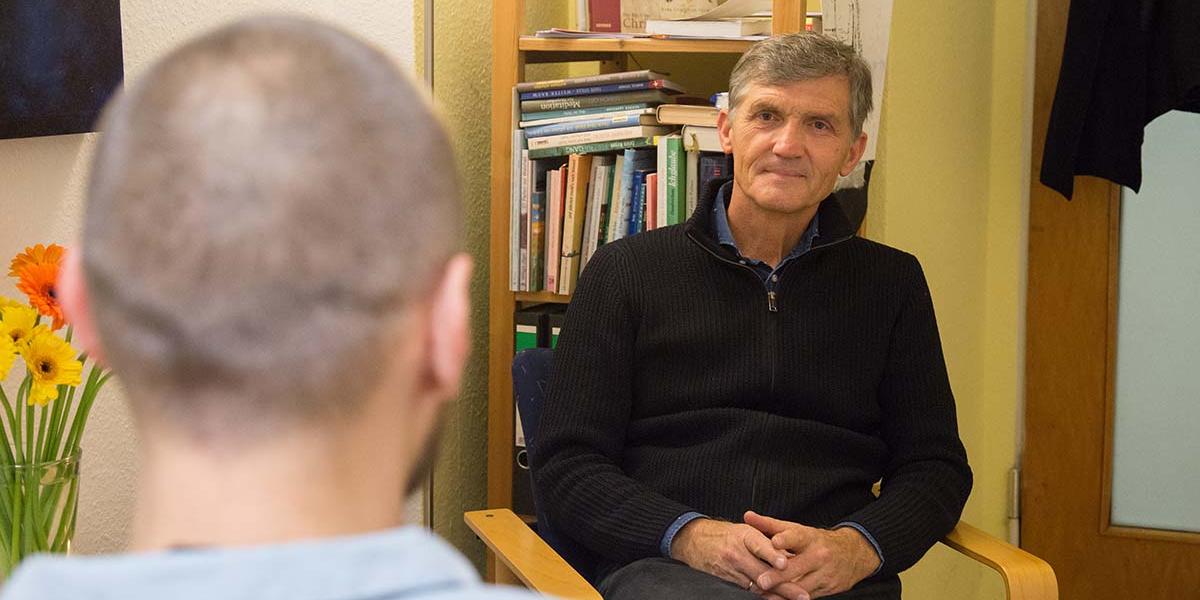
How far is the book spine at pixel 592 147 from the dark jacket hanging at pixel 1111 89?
3.97ft

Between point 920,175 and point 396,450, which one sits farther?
point 920,175

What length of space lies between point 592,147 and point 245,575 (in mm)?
1837

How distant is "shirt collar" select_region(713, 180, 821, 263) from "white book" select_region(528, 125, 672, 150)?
26 cm

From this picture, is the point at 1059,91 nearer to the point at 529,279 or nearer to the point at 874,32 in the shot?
the point at 874,32

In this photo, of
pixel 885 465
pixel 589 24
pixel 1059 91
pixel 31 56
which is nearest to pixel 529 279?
pixel 589 24

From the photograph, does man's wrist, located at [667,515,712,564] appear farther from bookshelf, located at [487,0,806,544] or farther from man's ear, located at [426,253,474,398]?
man's ear, located at [426,253,474,398]

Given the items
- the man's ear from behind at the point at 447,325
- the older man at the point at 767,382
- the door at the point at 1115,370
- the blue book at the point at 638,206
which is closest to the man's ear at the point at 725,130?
the older man at the point at 767,382

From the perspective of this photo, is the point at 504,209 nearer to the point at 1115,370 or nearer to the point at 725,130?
the point at 725,130

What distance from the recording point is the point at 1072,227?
10.2 feet

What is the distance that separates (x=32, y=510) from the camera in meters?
1.35

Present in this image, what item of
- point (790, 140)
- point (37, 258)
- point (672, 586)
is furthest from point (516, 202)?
point (37, 258)

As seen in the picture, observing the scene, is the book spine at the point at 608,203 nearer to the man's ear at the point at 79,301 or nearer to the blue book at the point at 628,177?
the blue book at the point at 628,177

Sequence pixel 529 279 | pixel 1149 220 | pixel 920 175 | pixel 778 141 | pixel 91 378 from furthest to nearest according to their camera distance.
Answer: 1. pixel 1149 220
2. pixel 920 175
3. pixel 529 279
4. pixel 778 141
5. pixel 91 378

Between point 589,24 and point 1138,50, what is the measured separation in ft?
4.45
